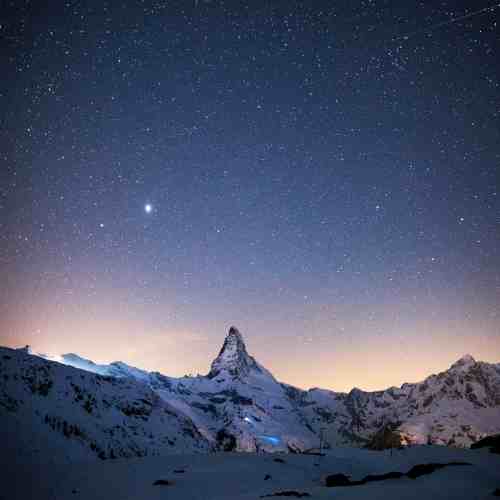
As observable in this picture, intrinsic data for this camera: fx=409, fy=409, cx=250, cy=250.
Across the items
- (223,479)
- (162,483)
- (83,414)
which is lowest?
(83,414)

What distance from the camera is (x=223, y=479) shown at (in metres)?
23.1

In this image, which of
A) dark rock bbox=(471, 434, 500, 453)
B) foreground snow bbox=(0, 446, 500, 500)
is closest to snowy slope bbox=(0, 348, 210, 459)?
foreground snow bbox=(0, 446, 500, 500)

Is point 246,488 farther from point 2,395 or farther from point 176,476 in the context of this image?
point 2,395

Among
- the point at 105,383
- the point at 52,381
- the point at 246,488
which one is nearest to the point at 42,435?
the point at 52,381

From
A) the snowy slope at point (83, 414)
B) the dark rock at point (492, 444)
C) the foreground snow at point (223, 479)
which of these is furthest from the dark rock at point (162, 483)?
the snowy slope at point (83, 414)

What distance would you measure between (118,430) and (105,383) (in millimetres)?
27305

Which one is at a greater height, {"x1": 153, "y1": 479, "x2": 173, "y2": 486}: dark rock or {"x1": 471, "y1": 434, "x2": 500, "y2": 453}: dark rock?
{"x1": 471, "y1": 434, "x2": 500, "y2": 453}: dark rock

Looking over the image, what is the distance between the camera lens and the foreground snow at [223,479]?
50.3 ft

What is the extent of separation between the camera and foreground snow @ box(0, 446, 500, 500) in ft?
50.3

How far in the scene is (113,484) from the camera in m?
21.9

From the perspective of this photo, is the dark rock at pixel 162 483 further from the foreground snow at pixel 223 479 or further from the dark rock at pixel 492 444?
the dark rock at pixel 492 444

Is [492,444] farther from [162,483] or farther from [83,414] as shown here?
[83,414]

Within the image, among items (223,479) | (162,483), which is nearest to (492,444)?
(223,479)

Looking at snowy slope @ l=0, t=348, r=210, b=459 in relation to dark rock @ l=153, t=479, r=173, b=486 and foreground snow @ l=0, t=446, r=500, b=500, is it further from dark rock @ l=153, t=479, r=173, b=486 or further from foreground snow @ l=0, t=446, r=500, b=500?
dark rock @ l=153, t=479, r=173, b=486
